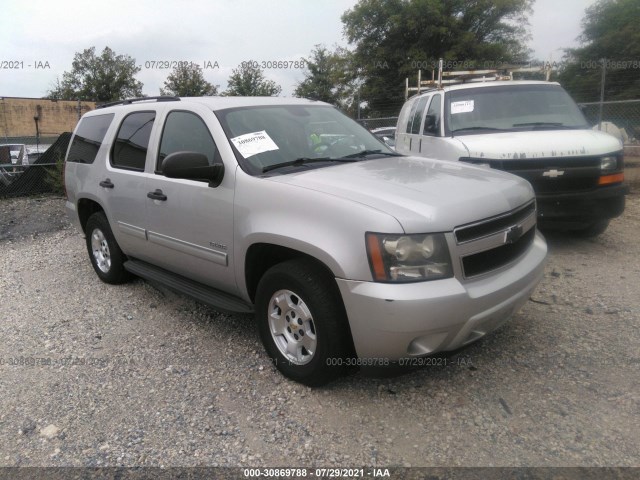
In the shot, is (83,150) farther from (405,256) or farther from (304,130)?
(405,256)

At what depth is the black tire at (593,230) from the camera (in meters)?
5.79

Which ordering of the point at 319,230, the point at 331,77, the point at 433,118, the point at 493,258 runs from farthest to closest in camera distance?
1. the point at 331,77
2. the point at 433,118
3. the point at 493,258
4. the point at 319,230

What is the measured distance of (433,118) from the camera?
6297 millimetres

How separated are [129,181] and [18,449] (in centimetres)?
231

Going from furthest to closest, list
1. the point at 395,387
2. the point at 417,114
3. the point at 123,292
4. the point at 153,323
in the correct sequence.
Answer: the point at 417,114 < the point at 123,292 < the point at 153,323 < the point at 395,387

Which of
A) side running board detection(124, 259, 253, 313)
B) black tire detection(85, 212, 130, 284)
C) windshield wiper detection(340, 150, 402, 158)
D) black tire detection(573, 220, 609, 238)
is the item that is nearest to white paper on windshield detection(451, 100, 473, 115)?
black tire detection(573, 220, 609, 238)

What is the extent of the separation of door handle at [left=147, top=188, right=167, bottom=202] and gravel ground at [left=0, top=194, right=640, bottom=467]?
1086 millimetres

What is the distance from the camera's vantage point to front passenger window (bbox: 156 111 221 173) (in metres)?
3.59

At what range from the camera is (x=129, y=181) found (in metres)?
4.31

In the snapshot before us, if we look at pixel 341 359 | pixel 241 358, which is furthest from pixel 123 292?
pixel 341 359

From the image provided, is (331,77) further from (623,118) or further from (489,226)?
(489,226)

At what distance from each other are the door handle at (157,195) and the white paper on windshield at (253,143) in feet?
2.65

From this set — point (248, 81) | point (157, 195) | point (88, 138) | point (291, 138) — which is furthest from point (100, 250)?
point (248, 81)

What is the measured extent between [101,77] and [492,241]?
3833 centimetres
